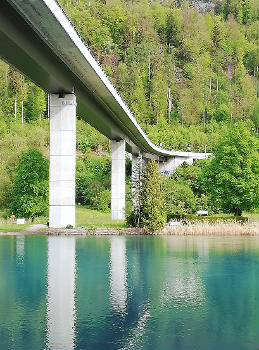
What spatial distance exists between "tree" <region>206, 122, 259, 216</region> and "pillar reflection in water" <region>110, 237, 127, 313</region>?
1663 cm

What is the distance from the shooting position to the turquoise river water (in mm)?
9780

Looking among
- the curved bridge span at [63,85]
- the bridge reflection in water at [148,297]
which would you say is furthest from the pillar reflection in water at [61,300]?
the curved bridge span at [63,85]

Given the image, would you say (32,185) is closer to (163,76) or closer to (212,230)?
(212,230)

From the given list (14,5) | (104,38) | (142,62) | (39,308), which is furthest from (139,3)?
(39,308)

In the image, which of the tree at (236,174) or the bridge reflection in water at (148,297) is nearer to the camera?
the bridge reflection in water at (148,297)

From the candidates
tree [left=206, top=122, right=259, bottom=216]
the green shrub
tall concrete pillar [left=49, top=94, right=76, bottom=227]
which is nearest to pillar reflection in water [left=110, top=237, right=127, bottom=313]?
tall concrete pillar [left=49, top=94, right=76, bottom=227]

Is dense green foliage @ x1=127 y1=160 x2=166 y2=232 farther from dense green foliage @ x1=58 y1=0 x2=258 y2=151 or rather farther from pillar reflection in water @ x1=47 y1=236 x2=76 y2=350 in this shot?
dense green foliage @ x1=58 y1=0 x2=258 y2=151

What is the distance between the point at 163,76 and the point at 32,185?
53.4 meters

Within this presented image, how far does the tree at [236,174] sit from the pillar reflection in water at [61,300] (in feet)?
65.3

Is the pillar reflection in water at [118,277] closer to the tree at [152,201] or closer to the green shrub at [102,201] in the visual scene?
the tree at [152,201]

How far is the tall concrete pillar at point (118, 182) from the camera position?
49156 mm

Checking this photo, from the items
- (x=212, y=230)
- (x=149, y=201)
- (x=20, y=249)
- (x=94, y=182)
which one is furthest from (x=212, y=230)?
(x=94, y=182)

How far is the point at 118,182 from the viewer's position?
49656 mm

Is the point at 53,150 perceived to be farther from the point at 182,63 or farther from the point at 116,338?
the point at 182,63
